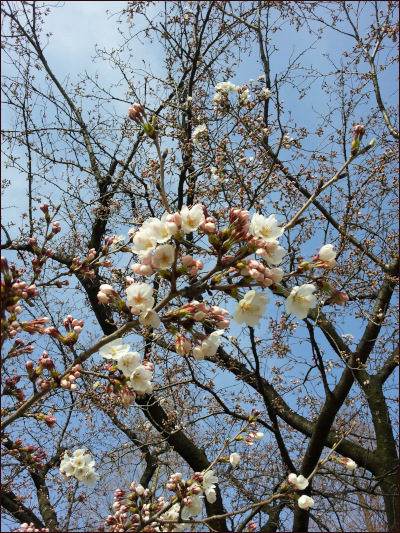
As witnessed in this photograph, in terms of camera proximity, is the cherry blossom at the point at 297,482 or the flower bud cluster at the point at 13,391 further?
the cherry blossom at the point at 297,482

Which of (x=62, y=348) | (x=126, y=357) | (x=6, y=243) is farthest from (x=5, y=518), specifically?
(x=126, y=357)

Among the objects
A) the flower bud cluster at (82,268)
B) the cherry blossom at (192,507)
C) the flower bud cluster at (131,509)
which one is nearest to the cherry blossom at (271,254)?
the flower bud cluster at (82,268)

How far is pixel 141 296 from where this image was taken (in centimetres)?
147

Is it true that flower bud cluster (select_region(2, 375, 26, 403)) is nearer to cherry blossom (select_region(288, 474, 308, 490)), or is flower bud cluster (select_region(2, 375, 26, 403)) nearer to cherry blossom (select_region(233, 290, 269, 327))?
cherry blossom (select_region(233, 290, 269, 327))

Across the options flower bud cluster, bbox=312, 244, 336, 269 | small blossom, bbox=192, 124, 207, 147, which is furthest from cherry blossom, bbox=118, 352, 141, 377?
small blossom, bbox=192, 124, 207, 147

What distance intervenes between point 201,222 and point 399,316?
3.92m

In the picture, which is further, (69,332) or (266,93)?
(266,93)

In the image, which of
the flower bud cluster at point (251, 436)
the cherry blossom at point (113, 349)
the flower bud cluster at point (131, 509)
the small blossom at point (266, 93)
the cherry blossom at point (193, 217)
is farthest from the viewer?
the small blossom at point (266, 93)

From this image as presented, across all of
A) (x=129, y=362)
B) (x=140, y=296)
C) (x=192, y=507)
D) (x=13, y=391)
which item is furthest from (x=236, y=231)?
(x=192, y=507)

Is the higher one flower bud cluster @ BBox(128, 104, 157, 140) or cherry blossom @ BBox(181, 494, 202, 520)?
flower bud cluster @ BBox(128, 104, 157, 140)

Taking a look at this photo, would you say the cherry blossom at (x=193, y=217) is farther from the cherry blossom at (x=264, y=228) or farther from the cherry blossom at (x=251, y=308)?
the cherry blossom at (x=251, y=308)

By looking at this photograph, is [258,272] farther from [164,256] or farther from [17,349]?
[17,349]

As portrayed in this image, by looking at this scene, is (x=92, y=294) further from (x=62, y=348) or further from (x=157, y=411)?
(x=157, y=411)

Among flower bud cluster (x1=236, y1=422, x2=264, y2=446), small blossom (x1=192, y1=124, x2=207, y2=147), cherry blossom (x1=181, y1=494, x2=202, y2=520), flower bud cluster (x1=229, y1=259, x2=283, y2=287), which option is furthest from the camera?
small blossom (x1=192, y1=124, x2=207, y2=147)
